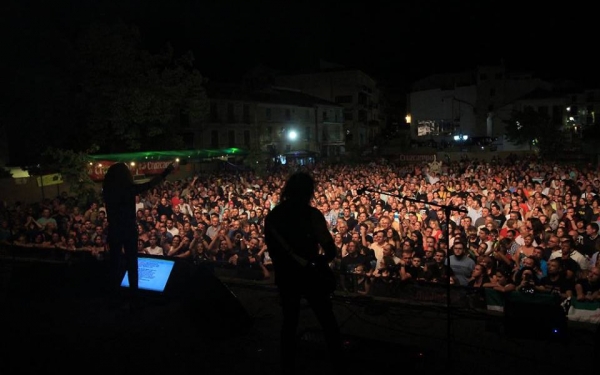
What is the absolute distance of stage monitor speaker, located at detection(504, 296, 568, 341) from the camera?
12.8 feet

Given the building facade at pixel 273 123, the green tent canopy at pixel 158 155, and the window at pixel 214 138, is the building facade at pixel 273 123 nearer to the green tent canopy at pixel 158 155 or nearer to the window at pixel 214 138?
the window at pixel 214 138

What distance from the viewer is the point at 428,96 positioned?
2116 inches

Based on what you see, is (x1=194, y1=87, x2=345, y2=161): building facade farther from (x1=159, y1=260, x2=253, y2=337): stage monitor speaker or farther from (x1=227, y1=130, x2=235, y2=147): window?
(x1=159, y1=260, x2=253, y2=337): stage monitor speaker

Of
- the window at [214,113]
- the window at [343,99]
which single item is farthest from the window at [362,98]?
the window at [214,113]

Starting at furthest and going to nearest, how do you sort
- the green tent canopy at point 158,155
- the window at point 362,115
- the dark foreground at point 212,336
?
1. the window at point 362,115
2. the green tent canopy at point 158,155
3. the dark foreground at point 212,336

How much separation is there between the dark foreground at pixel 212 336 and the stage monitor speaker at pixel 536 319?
0.30 ft

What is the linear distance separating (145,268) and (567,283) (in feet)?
14.8

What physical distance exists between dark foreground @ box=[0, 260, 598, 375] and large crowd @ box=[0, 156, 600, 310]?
74 cm

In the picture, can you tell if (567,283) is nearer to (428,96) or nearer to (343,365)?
(343,365)

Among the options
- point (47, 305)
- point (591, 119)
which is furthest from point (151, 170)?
Answer: point (591, 119)

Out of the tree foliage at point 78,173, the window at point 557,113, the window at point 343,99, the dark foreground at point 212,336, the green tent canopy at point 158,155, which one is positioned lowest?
the dark foreground at point 212,336

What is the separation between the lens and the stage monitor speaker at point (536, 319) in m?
3.90

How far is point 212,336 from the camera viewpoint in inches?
159

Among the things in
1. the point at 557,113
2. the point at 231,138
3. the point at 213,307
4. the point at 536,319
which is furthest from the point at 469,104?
the point at 213,307
